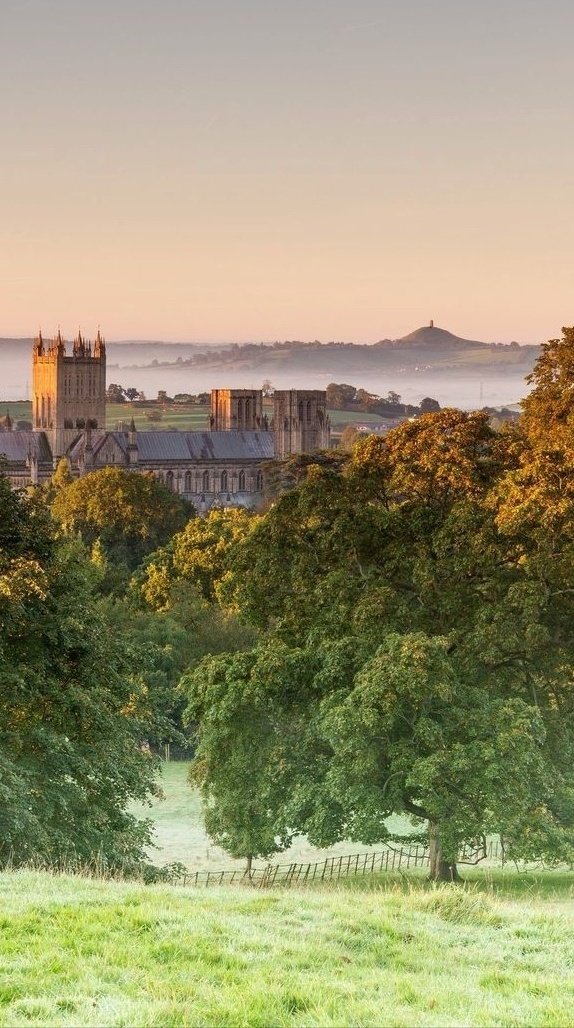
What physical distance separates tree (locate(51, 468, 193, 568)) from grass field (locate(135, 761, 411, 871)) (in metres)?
55.1

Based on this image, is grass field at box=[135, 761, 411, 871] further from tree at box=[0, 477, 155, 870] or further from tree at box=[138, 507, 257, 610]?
tree at box=[138, 507, 257, 610]

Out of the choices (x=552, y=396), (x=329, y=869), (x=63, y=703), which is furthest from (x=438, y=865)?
(x=552, y=396)

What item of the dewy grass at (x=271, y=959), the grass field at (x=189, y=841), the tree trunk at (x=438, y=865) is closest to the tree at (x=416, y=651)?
the tree trunk at (x=438, y=865)

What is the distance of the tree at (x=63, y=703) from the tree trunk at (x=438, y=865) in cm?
730

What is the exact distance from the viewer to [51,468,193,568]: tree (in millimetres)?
107688

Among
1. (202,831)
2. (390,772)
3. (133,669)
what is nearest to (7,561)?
(133,669)

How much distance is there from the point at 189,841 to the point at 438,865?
12441 millimetres

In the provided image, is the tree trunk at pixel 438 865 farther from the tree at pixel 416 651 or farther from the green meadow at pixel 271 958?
the green meadow at pixel 271 958

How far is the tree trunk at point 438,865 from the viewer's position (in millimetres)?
30391

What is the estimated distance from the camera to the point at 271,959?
41.0 feet

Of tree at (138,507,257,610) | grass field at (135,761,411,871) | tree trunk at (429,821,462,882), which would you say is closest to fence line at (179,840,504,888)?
tree trunk at (429,821,462,882)

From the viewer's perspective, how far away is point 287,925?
1410cm

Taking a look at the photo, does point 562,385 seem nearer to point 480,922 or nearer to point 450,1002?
point 480,922

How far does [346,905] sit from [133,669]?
1190cm
